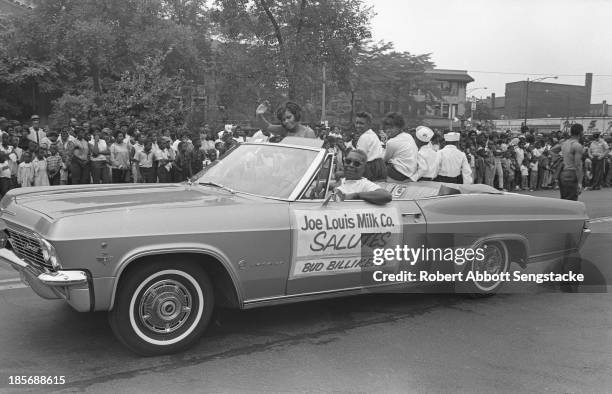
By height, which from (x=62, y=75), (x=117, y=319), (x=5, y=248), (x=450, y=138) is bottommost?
(x=117, y=319)

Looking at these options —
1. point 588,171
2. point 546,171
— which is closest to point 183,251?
point 546,171

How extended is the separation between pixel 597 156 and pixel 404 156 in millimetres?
14078

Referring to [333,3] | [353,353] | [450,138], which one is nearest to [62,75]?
[333,3]

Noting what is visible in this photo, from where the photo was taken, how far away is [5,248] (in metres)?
4.55

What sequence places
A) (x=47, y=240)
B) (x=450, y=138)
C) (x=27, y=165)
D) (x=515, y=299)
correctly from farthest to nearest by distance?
(x=27, y=165)
(x=450, y=138)
(x=515, y=299)
(x=47, y=240)

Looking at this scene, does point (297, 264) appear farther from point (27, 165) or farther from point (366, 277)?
point (27, 165)

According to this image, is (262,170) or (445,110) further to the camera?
(445,110)

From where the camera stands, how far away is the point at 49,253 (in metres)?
3.76

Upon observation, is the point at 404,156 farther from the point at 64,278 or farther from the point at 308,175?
the point at 64,278

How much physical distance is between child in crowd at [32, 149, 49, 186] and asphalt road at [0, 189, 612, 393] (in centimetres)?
603

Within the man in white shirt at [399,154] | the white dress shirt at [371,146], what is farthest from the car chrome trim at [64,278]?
the man in white shirt at [399,154]

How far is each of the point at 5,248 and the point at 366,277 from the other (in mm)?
2876

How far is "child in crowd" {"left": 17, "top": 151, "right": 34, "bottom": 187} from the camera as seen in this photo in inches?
436

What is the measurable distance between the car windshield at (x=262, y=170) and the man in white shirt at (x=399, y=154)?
2.46m
